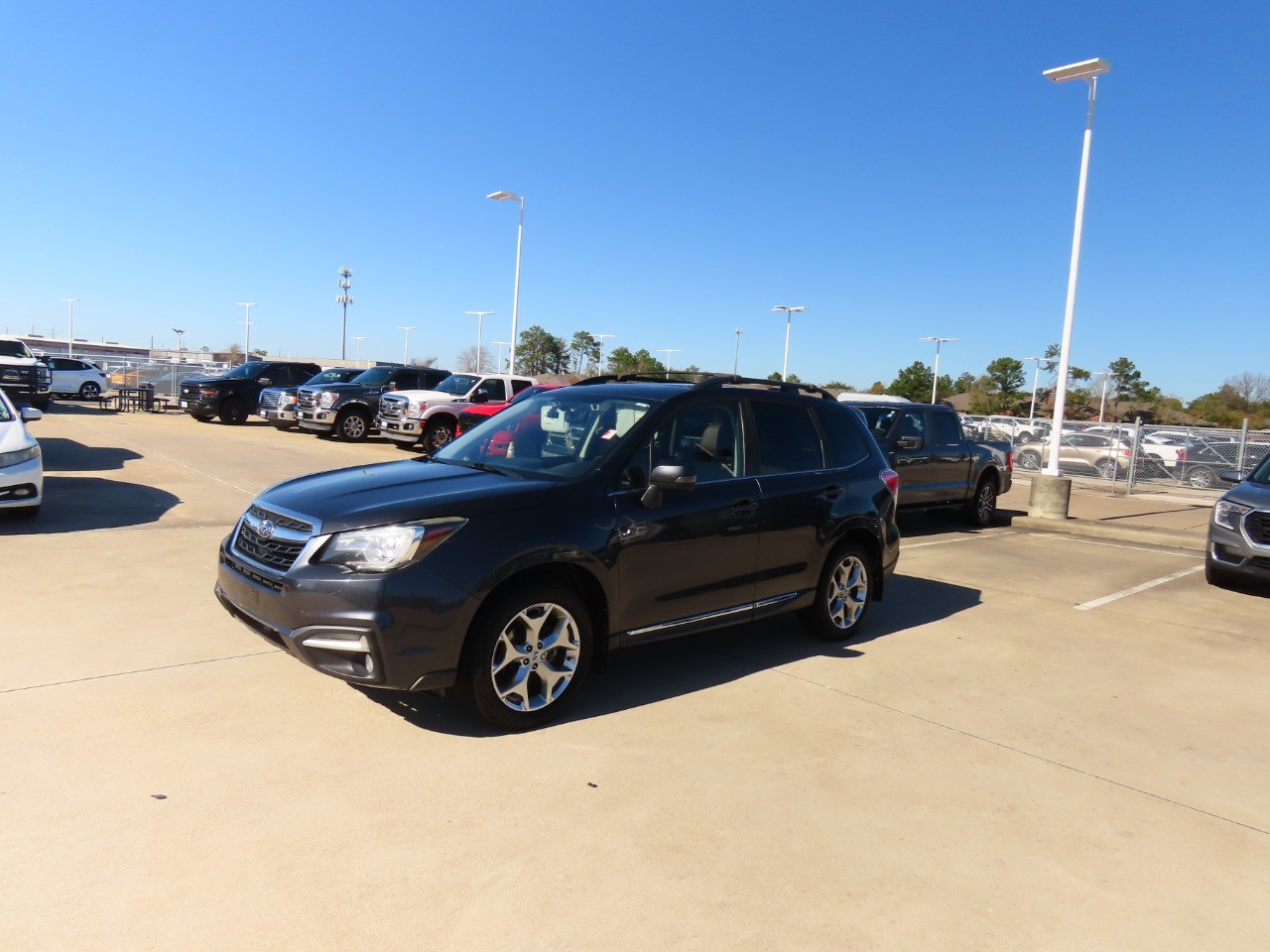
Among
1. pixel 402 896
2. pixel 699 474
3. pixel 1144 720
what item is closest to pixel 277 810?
pixel 402 896

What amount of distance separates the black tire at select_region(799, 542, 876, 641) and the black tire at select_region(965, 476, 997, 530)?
735 cm

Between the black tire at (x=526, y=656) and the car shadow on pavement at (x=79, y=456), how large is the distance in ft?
36.6

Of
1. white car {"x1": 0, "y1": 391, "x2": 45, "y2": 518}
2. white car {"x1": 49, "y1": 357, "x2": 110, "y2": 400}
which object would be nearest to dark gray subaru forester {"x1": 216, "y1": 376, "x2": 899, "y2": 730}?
white car {"x1": 0, "y1": 391, "x2": 45, "y2": 518}

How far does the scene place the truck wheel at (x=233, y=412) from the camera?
78.7 feet

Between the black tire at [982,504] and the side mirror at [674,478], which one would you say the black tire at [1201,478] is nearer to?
the black tire at [982,504]

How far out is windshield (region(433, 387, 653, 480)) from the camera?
4832 millimetres

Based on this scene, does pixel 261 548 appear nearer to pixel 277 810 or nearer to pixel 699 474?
pixel 277 810

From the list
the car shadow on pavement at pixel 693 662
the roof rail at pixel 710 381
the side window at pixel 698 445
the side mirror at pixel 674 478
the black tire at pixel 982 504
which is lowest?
the car shadow on pavement at pixel 693 662

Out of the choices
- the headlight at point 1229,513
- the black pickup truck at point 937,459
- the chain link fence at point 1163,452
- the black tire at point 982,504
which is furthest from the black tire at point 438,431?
the headlight at point 1229,513

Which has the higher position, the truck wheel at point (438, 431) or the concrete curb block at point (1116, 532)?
the truck wheel at point (438, 431)

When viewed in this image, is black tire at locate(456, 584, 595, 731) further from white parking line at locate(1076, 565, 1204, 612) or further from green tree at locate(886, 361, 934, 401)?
green tree at locate(886, 361, 934, 401)

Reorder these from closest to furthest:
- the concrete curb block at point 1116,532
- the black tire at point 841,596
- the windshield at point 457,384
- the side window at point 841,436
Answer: the black tire at point 841,596, the side window at point 841,436, the concrete curb block at point 1116,532, the windshield at point 457,384

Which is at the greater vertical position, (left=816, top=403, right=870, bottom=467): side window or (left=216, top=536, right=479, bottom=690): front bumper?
(left=816, top=403, right=870, bottom=467): side window

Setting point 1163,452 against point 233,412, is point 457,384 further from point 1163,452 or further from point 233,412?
point 1163,452
